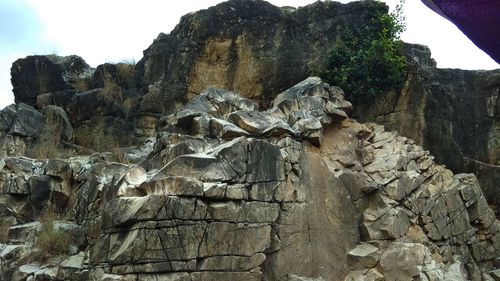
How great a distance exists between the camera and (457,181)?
43.6 feet

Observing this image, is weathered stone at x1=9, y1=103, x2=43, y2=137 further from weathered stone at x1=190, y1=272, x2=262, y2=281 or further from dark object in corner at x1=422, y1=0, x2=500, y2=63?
dark object in corner at x1=422, y1=0, x2=500, y2=63

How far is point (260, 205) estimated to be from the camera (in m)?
9.93

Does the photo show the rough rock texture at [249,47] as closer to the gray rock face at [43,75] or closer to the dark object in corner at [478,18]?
the gray rock face at [43,75]

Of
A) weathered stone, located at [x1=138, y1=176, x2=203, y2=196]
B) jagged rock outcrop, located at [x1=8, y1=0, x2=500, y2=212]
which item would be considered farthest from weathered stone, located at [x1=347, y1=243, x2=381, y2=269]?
jagged rock outcrop, located at [x1=8, y1=0, x2=500, y2=212]

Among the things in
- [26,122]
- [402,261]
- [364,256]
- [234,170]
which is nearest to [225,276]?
[234,170]

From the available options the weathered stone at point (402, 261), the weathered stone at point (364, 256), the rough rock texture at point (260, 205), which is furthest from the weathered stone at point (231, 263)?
the weathered stone at point (402, 261)

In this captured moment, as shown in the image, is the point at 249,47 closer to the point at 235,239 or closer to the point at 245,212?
the point at 245,212

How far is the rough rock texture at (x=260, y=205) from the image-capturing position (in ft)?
29.4

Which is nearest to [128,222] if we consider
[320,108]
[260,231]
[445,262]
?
[260,231]

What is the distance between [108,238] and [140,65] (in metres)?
9.51

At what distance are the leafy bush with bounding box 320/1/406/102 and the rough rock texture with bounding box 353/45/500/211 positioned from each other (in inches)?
18.3

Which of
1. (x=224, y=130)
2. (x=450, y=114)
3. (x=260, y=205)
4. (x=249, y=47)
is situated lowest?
(x=260, y=205)

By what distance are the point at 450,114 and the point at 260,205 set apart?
8272 mm

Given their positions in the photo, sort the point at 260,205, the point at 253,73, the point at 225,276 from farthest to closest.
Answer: the point at 253,73
the point at 260,205
the point at 225,276
